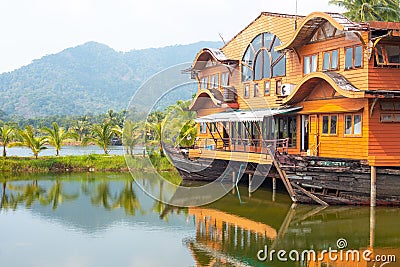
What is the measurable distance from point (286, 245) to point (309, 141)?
6234 mm

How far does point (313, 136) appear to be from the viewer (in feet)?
56.9

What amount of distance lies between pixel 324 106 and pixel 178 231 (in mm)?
6290

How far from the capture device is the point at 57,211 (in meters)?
16.0

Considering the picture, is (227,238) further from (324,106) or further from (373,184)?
(324,106)

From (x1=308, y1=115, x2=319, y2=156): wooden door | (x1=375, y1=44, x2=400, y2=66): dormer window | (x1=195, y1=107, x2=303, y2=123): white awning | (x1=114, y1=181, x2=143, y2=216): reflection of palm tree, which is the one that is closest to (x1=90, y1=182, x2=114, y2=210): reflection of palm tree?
(x1=114, y1=181, x2=143, y2=216): reflection of palm tree

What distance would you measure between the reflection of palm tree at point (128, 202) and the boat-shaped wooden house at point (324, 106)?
8.68 ft

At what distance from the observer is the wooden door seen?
673 inches

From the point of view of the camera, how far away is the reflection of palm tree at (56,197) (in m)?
17.6

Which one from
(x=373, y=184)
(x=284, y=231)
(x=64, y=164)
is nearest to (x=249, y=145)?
(x=373, y=184)

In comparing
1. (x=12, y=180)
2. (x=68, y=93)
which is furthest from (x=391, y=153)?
(x=68, y=93)

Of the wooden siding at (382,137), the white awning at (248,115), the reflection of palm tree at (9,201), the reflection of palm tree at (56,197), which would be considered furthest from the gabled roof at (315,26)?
the reflection of palm tree at (9,201)

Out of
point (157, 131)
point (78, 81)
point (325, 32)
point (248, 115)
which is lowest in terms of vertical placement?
point (157, 131)

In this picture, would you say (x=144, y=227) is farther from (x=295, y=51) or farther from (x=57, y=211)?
(x=295, y=51)

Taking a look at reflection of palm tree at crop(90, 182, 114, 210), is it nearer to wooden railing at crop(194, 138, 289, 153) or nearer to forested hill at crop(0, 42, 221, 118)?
wooden railing at crop(194, 138, 289, 153)
